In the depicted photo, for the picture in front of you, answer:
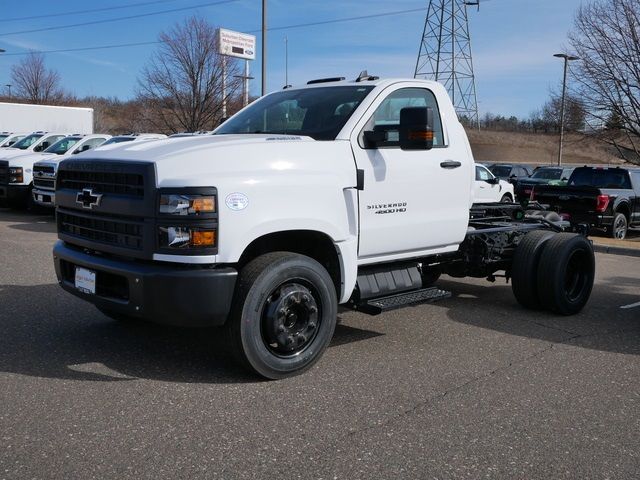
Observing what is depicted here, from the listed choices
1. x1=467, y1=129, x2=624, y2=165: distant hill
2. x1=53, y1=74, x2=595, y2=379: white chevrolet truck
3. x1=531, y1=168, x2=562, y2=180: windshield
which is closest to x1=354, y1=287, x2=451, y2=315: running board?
x1=53, y1=74, x2=595, y2=379: white chevrolet truck

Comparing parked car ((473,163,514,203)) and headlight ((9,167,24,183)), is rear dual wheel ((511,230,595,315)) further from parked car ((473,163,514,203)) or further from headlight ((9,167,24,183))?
parked car ((473,163,514,203))

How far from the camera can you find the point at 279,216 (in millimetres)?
4555

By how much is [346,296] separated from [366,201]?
74cm

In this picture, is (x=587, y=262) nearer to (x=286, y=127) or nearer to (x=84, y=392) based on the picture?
(x=286, y=127)

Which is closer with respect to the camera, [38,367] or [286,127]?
[38,367]

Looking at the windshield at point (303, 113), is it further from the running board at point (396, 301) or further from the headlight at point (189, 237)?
the headlight at point (189, 237)

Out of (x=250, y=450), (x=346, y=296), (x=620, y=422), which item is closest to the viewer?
(x=250, y=450)

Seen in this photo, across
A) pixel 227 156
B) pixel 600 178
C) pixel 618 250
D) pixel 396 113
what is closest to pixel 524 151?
pixel 600 178

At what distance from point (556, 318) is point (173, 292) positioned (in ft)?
14.1

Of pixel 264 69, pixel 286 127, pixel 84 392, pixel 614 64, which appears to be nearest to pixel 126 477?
pixel 84 392

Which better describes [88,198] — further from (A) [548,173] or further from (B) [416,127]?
(A) [548,173]

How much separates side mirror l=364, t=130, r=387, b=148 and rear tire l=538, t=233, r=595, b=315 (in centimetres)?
259

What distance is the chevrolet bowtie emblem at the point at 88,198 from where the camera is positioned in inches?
185

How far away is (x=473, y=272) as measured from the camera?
6.97m
